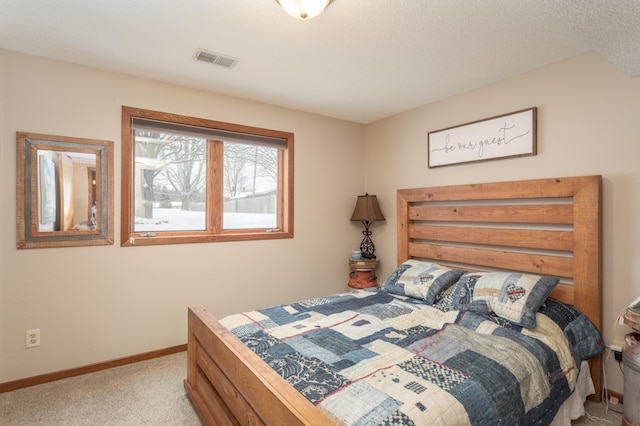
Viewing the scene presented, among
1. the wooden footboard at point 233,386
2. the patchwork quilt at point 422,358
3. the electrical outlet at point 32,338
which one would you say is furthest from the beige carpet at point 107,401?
the patchwork quilt at point 422,358

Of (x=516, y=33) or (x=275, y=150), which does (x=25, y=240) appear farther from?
(x=516, y=33)

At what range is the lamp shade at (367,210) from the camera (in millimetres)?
3678


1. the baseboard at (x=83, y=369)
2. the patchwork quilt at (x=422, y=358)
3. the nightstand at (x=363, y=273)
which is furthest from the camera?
the nightstand at (x=363, y=273)

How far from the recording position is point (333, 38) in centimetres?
211

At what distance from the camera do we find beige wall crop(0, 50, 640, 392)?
2.16m

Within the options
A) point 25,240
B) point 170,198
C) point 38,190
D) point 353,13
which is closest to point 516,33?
point 353,13

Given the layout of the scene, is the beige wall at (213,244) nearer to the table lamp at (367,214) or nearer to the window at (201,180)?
the window at (201,180)

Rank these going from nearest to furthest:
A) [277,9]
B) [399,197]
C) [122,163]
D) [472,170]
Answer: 1. [277,9]
2. [122,163]
3. [472,170]
4. [399,197]

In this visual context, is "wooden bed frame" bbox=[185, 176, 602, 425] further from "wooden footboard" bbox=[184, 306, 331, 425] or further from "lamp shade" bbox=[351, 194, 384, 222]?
"lamp shade" bbox=[351, 194, 384, 222]

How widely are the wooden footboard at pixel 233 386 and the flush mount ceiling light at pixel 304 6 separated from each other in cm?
171

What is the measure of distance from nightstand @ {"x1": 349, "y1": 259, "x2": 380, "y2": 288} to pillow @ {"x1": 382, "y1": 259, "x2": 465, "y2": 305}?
72 cm

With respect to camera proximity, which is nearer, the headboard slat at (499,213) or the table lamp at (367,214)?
the headboard slat at (499,213)

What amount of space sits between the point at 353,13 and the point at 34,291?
9.34 ft

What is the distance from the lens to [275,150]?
358cm
